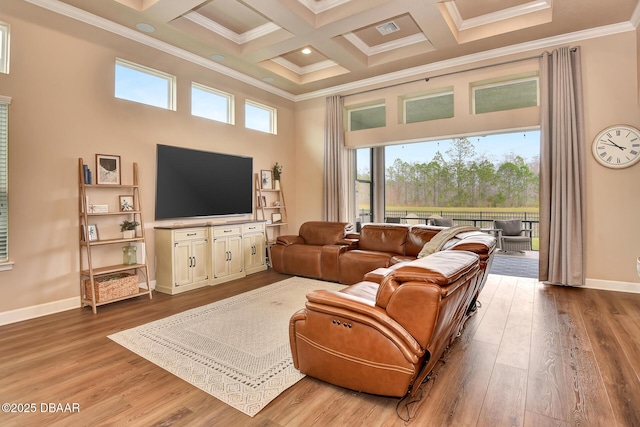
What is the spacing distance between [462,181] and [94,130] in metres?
8.04

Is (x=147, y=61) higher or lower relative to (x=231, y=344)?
higher

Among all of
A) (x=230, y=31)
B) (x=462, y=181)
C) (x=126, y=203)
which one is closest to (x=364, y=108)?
(x=230, y=31)

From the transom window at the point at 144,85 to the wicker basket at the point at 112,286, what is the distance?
2.31m

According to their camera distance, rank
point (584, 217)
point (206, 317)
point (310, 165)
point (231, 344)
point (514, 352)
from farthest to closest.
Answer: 1. point (310, 165)
2. point (584, 217)
3. point (206, 317)
4. point (231, 344)
5. point (514, 352)

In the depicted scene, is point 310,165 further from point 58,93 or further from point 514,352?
point 514,352

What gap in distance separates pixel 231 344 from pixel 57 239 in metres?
2.49

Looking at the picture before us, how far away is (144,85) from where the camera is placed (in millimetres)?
4707

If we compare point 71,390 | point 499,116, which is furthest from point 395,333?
point 499,116

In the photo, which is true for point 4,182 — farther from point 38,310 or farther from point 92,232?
point 38,310

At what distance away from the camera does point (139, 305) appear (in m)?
4.07

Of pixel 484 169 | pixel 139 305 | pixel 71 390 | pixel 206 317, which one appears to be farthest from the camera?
pixel 484 169

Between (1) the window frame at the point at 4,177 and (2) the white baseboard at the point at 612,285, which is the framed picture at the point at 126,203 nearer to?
(1) the window frame at the point at 4,177

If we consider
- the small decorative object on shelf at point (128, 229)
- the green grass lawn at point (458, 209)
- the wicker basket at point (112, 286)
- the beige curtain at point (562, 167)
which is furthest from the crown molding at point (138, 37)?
the green grass lawn at point (458, 209)

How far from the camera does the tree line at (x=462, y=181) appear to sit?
8.27m
